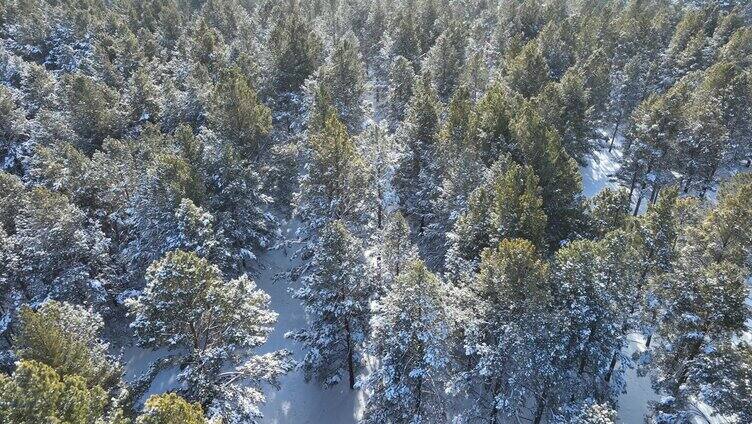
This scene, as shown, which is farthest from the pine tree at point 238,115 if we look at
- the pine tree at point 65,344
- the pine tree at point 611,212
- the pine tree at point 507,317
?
the pine tree at point 611,212

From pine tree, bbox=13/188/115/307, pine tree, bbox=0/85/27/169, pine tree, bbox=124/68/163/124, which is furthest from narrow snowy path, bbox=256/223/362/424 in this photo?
pine tree, bbox=0/85/27/169

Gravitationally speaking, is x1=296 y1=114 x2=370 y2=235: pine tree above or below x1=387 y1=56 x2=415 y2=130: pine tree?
below

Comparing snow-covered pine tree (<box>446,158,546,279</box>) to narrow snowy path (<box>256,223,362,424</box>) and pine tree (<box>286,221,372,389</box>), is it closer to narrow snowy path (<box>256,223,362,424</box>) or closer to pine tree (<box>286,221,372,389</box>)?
pine tree (<box>286,221,372,389</box>)

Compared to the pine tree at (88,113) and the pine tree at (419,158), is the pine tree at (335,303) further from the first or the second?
the pine tree at (88,113)

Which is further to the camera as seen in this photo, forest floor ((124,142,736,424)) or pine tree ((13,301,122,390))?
forest floor ((124,142,736,424))

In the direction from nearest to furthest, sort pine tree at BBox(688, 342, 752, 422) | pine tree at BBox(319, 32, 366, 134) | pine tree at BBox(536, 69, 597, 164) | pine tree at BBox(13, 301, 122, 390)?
1. pine tree at BBox(13, 301, 122, 390)
2. pine tree at BBox(688, 342, 752, 422)
3. pine tree at BBox(536, 69, 597, 164)
4. pine tree at BBox(319, 32, 366, 134)
